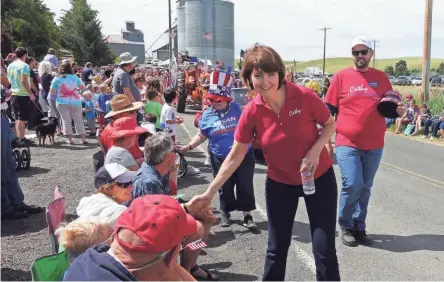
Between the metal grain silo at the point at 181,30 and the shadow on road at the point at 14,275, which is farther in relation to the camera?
the metal grain silo at the point at 181,30

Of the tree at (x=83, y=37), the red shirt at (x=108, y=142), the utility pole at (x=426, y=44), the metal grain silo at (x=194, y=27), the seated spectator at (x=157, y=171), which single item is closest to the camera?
the seated spectator at (x=157, y=171)

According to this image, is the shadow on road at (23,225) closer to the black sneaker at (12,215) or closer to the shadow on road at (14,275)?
the black sneaker at (12,215)

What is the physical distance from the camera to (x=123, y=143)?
478cm

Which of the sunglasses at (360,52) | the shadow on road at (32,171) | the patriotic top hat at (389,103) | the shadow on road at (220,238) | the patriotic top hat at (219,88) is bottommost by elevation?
the shadow on road at (220,238)

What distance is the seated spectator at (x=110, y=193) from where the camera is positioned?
129 inches

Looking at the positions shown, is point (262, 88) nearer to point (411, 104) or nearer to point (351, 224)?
point (351, 224)

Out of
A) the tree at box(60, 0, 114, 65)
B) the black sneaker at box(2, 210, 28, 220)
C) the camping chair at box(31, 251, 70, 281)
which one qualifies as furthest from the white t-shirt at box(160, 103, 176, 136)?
the tree at box(60, 0, 114, 65)

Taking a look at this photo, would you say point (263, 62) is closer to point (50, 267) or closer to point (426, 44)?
point (50, 267)

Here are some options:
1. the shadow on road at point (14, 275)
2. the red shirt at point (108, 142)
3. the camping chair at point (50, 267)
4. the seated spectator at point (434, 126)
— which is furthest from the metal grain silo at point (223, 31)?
the camping chair at point (50, 267)

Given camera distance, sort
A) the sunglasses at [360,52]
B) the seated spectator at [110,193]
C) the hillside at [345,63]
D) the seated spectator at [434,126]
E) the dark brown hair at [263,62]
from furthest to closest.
Result: the hillside at [345,63] < the seated spectator at [434,126] < the sunglasses at [360,52] < the seated spectator at [110,193] < the dark brown hair at [263,62]

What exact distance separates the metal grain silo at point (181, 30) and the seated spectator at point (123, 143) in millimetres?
34718

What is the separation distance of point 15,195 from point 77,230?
10.4ft

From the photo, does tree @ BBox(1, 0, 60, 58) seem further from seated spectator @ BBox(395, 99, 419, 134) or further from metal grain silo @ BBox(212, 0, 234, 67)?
seated spectator @ BBox(395, 99, 419, 134)

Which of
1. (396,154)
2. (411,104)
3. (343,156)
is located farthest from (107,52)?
(343,156)
